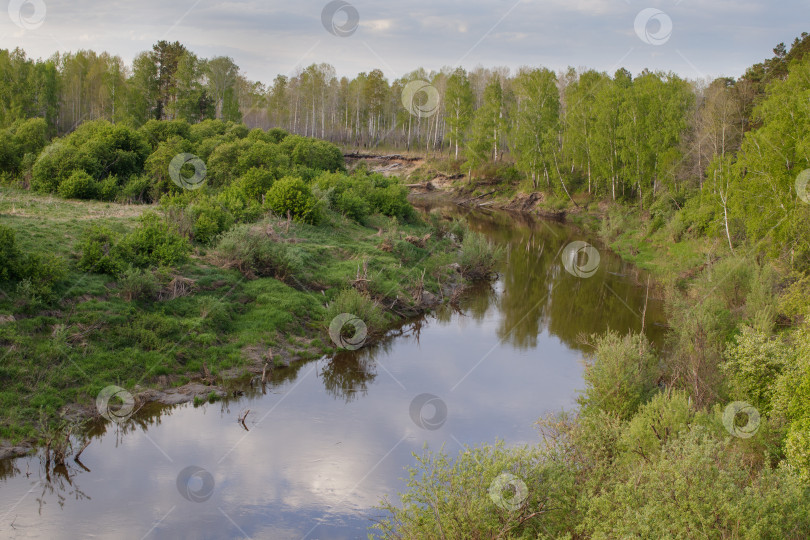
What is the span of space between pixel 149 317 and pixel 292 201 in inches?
491

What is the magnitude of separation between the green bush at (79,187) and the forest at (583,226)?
10 cm

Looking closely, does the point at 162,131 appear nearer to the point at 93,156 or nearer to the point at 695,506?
the point at 93,156

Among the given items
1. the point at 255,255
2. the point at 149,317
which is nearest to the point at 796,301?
the point at 255,255

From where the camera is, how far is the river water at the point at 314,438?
11.6 metres

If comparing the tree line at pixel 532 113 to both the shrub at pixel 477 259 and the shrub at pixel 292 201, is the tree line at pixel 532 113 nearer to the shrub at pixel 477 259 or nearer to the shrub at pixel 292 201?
the shrub at pixel 477 259

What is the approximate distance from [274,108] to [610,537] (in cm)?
8704

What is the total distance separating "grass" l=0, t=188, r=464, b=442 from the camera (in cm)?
1474

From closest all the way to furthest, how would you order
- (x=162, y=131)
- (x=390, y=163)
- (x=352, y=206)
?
(x=352, y=206) → (x=162, y=131) → (x=390, y=163)

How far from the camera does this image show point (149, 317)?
58.1 ft

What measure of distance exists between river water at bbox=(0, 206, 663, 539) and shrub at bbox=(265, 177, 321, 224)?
333 inches

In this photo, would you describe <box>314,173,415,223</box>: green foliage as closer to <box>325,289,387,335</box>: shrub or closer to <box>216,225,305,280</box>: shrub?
<box>216,225,305,280</box>: shrub

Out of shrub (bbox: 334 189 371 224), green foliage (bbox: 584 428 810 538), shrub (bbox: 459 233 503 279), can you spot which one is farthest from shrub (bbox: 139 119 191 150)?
green foliage (bbox: 584 428 810 538)

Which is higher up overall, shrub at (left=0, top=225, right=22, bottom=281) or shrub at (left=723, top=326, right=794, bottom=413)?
shrub at (left=0, top=225, right=22, bottom=281)

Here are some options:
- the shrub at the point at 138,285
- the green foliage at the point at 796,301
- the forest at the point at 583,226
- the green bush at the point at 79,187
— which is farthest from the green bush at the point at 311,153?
the green foliage at the point at 796,301
